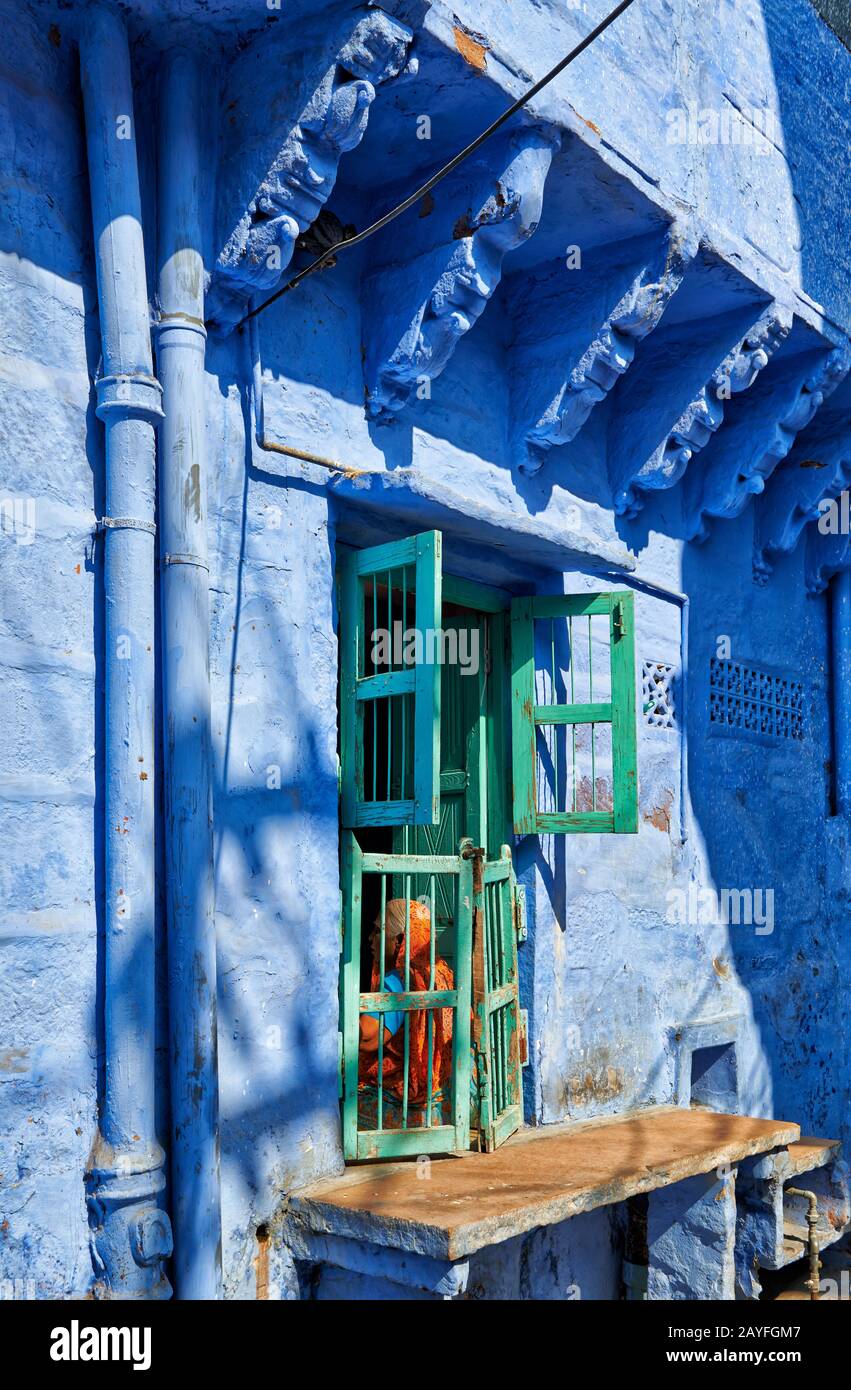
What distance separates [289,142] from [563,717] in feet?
8.26

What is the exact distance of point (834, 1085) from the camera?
8.06m

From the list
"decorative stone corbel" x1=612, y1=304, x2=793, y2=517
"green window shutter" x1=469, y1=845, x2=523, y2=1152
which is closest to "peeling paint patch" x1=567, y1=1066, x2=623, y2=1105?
"green window shutter" x1=469, y1=845, x2=523, y2=1152

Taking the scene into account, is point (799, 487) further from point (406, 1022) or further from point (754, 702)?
point (406, 1022)

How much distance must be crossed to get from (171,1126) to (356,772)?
4.72 feet

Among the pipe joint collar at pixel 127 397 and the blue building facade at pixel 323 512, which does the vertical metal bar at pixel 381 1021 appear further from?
the pipe joint collar at pixel 127 397

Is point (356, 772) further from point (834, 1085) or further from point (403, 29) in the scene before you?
point (834, 1085)

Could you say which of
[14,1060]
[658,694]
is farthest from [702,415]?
[14,1060]

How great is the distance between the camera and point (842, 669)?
329 inches

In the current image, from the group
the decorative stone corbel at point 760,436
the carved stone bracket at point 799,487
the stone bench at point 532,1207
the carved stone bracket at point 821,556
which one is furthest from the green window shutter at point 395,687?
the carved stone bracket at point 821,556

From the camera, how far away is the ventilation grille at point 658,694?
6.61m

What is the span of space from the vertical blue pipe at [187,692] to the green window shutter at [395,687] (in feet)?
2.37

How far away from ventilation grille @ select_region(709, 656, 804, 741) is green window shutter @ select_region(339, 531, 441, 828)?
2.24 m

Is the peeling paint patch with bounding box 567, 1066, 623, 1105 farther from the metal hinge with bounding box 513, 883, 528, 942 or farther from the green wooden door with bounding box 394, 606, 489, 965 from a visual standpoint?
the green wooden door with bounding box 394, 606, 489, 965
